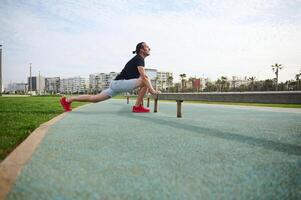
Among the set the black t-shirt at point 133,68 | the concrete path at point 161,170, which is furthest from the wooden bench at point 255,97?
the black t-shirt at point 133,68

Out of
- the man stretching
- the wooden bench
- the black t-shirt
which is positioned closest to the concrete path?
the wooden bench

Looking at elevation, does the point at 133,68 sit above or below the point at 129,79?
above

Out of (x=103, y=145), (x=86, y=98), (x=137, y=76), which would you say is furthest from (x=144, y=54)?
(x=103, y=145)

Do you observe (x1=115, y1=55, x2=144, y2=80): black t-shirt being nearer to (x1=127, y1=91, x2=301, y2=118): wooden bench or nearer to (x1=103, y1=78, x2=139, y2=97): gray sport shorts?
(x1=103, y1=78, x2=139, y2=97): gray sport shorts

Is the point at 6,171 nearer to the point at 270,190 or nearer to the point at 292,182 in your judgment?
the point at 270,190

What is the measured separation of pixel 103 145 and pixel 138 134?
3.03ft

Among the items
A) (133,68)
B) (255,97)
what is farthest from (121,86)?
(255,97)

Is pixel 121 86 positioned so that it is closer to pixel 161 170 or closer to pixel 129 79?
pixel 129 79

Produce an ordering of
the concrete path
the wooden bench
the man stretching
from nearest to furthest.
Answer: the concrete path, the wooden bench, the man stretching

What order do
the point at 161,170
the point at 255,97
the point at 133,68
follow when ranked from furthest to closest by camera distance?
the point at 133,68 < the point at 255,97 < the point at 161,170

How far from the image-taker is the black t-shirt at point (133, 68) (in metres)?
7.38

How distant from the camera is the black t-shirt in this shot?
738 cm

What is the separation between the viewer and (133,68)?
7.38m

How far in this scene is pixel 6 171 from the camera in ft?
6.29
